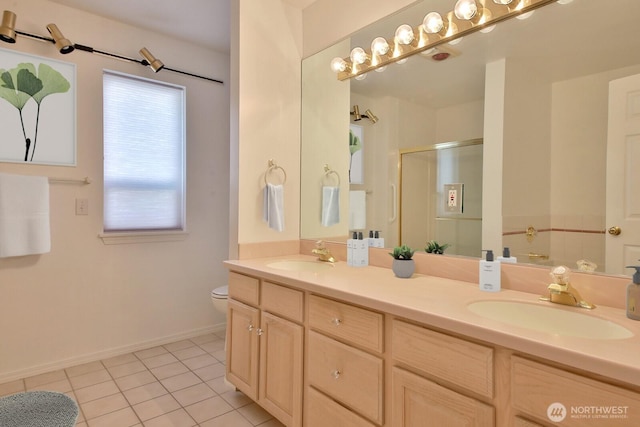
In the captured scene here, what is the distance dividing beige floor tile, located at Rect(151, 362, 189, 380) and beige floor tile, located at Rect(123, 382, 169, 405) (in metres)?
0.12

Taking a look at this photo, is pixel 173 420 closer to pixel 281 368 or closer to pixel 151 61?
pixel 281 368

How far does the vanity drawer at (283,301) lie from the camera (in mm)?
1601

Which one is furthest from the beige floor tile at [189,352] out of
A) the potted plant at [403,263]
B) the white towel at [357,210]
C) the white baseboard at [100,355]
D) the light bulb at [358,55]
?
the light bulb at [358,55]

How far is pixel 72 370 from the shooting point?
244cm

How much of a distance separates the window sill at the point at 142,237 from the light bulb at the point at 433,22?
2.35 meters

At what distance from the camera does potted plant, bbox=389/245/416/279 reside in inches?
64.3

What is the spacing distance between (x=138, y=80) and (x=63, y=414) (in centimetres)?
242

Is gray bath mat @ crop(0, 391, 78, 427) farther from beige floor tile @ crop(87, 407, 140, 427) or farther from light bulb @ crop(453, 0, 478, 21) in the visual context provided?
light bulb @ crop(453, 0, 478, 21)

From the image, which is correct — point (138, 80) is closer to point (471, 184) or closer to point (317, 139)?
point (317, 139)

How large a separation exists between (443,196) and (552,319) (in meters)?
0.74

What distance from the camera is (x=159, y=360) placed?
2.61 metres

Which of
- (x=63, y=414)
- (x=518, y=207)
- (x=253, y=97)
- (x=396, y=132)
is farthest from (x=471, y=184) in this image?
(x=63, y=414)

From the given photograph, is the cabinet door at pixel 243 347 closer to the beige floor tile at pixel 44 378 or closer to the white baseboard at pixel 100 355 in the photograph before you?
the white baseboard at pixel 100 355

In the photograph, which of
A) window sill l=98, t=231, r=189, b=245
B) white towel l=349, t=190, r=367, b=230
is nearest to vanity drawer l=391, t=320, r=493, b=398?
white towel l=349, t=190, r=367, b=230
